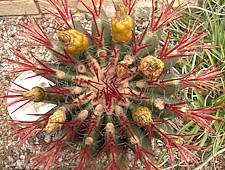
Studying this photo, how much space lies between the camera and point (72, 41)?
0.72 metres

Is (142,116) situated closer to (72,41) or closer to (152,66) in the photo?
(152,66)

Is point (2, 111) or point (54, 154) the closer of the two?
point (54, 154)

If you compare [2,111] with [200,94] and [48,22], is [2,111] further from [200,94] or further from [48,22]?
[200,94]

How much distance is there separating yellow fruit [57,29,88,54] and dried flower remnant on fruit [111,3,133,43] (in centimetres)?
13

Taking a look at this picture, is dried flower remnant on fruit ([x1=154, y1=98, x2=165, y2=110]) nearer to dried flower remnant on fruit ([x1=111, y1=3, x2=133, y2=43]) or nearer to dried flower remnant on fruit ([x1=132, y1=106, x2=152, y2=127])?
dried flower remnant on fruit ([x1=132, y1=106, x2=152, y2=127])

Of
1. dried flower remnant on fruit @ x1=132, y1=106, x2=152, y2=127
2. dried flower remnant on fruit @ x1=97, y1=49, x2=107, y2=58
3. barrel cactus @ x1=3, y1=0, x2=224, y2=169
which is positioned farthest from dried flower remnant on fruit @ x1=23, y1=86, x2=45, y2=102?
dried flower remnant on fruit @ x1=132, y1=106, x2=152, y2=127

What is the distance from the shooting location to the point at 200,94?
159cm

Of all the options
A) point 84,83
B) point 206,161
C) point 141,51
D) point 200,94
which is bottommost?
point 206,161

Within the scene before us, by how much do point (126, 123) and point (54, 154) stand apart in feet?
1.08

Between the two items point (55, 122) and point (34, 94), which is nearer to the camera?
point (55, 122)

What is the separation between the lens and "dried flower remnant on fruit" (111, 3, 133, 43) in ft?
2.20

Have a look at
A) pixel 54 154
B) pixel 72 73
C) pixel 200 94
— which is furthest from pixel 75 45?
pixel 200 94

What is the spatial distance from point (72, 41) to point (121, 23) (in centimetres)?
18

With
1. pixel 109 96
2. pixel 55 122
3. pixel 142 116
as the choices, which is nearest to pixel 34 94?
pixel 55 122
